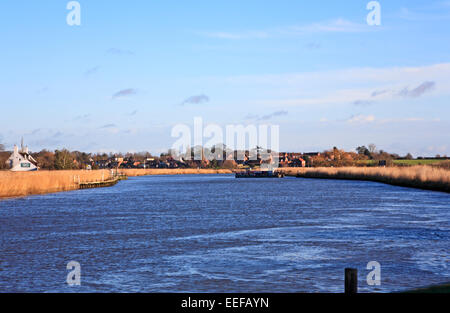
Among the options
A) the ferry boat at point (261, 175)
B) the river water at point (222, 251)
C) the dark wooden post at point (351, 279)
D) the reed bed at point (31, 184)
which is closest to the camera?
the dark wooden post at point (351, 279)

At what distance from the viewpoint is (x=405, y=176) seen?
84375 millimetres

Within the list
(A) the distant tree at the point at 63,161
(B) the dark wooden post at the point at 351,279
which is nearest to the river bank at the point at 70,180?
(A) the distant tree at the point at 63,161

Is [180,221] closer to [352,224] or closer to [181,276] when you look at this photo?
[352,224]

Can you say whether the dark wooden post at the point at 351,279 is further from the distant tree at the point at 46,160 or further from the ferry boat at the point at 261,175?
the ferry boat at the point at 261,175

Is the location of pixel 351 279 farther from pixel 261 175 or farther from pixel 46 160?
pixel 46 160

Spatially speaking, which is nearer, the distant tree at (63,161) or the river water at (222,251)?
the river water at (222,251)

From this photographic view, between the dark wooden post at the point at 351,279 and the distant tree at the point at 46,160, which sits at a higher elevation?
the distant tree at the point at 46,160

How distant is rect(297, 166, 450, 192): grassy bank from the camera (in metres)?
69.4

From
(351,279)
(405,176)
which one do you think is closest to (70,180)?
(405,176)

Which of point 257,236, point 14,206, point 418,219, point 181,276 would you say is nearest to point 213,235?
point 257,236

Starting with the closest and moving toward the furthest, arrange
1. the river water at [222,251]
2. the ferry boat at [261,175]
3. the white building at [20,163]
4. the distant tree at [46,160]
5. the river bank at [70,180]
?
the river water at [222,251]
the river bank at [70,180]
the white building at [20,163]
the distant tree at [46,160]
the ferry boat at [261,175]

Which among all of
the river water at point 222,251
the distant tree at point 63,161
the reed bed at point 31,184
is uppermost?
the distant tree at point 63,161

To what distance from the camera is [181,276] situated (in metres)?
17.0

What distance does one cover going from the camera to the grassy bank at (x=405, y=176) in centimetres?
6944
